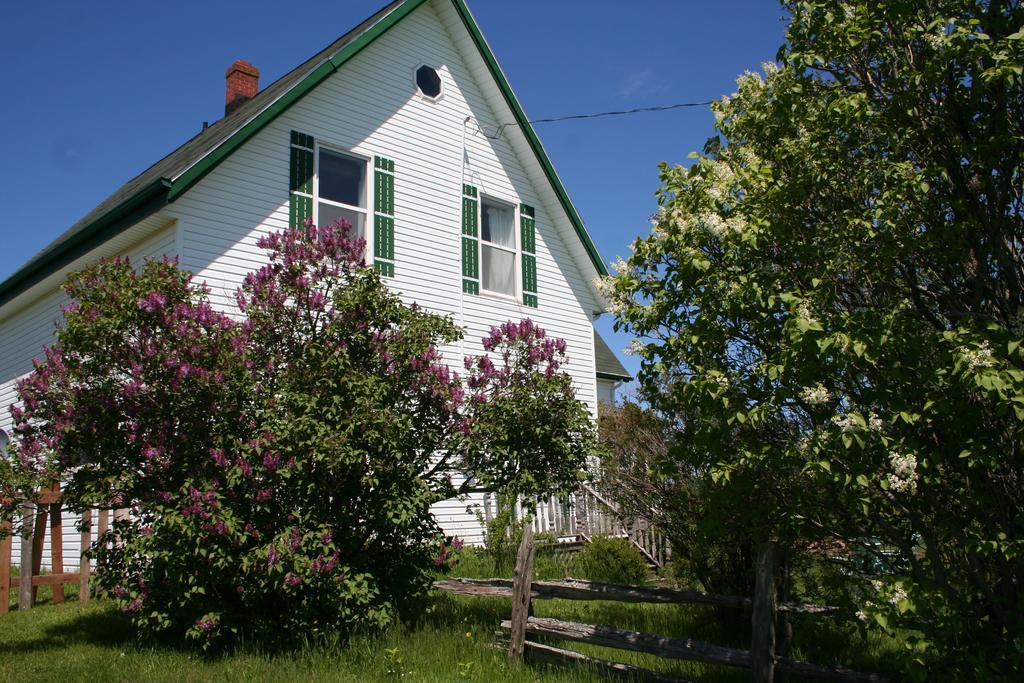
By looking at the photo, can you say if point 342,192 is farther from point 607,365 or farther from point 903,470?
point 607,365

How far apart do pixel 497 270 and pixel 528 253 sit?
2.64ft

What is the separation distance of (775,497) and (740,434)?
0.52m

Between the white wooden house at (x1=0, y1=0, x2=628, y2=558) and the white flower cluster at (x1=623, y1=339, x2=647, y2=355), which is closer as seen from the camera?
the white flower cluster at (x1=623, y1=339, x2=647, y2=355)

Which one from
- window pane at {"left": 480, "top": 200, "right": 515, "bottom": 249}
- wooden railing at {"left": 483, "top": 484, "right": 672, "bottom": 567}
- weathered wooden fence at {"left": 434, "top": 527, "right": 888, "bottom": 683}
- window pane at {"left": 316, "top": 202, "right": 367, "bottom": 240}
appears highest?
window pane at {"left": 480, "top": 200, "right": 515, "bottom": 249}

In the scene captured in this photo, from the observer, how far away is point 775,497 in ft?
18.6

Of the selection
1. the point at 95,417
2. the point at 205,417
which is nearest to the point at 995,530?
the point at 205,417

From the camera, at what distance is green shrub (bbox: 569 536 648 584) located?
12023 millimetres

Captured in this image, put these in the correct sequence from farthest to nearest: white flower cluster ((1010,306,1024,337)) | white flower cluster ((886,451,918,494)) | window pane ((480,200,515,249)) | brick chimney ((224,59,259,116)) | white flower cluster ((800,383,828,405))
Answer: brick chimney ((224,59,259,116)) → window pane ((480,200,515,249)) → white flower cluster ((800,383,828,405)) → white flower cluster ((1010,306,1024,337)) → white flower cluster ((886,451,918,494))

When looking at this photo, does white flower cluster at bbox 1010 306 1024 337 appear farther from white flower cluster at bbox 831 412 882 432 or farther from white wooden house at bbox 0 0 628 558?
white wooden house at bbox 0 0 628 558

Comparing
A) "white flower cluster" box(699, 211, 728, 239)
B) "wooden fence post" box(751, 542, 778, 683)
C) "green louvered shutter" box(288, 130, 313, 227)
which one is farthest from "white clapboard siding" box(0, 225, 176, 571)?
"wooden fence post" box(751, 542, 778, 683)

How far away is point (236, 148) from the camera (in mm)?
12070

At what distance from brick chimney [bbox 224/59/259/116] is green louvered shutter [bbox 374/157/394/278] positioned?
519cm

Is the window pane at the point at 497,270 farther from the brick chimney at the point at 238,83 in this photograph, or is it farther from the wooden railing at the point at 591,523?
the brick chimney at the point at 238,83

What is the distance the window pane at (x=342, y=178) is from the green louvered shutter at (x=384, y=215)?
9.5 inches
